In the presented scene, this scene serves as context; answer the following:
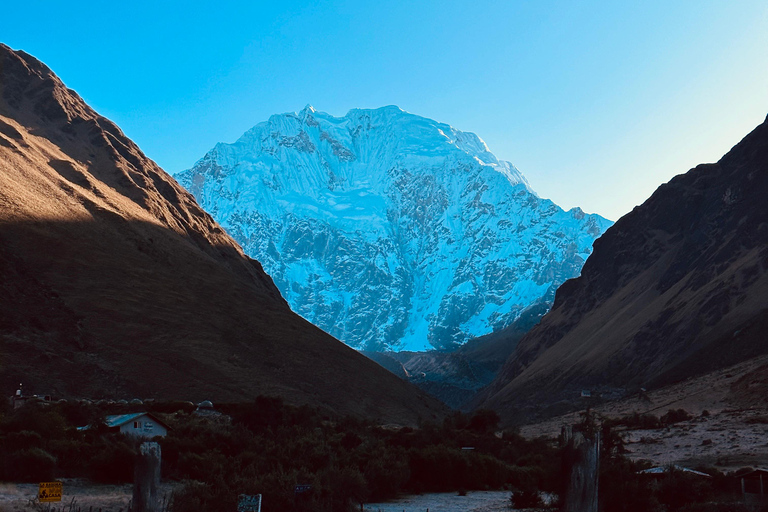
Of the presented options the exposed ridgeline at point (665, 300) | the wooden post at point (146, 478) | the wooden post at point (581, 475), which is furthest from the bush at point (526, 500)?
the exposed ridgeline at point (665, 300)

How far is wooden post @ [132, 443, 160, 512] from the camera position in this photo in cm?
1251

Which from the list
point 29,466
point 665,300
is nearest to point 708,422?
point 29,466

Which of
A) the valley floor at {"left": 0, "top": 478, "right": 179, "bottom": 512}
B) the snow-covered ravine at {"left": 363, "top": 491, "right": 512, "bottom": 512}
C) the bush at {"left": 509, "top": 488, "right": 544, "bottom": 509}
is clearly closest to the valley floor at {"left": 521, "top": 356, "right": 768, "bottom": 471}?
the snow-covered ravine at {"left": 363, "top": 491, "right": 512, "bottom": 512}

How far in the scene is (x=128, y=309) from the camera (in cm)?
5866

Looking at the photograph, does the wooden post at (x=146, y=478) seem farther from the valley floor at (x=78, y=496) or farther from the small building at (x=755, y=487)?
the small building at (x=755, y=487)

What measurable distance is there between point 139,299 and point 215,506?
48429 millimetres

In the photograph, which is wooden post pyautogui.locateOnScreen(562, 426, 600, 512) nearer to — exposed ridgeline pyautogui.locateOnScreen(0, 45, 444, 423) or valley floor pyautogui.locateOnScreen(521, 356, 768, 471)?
valley floor pyautogui.locateOnScreen(521, 356, 768, 471)

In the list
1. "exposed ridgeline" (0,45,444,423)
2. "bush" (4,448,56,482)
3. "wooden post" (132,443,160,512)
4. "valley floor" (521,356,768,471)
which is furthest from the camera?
"exposed ridgeline" (0,45,444,423)

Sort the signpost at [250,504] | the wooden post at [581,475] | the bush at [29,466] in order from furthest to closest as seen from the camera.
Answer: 1. the bush at [29,466]
2. the signpost at [250,504]
3. the wooden post at [581,475]

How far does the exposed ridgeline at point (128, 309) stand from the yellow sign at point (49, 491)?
35.0m

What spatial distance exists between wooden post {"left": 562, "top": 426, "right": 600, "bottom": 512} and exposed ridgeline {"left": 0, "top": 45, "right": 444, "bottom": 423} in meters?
40.0

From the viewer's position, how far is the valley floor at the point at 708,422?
Result: 107 feet

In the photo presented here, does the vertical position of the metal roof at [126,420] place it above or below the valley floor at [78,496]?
above

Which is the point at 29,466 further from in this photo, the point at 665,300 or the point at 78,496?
the point at 665,300
